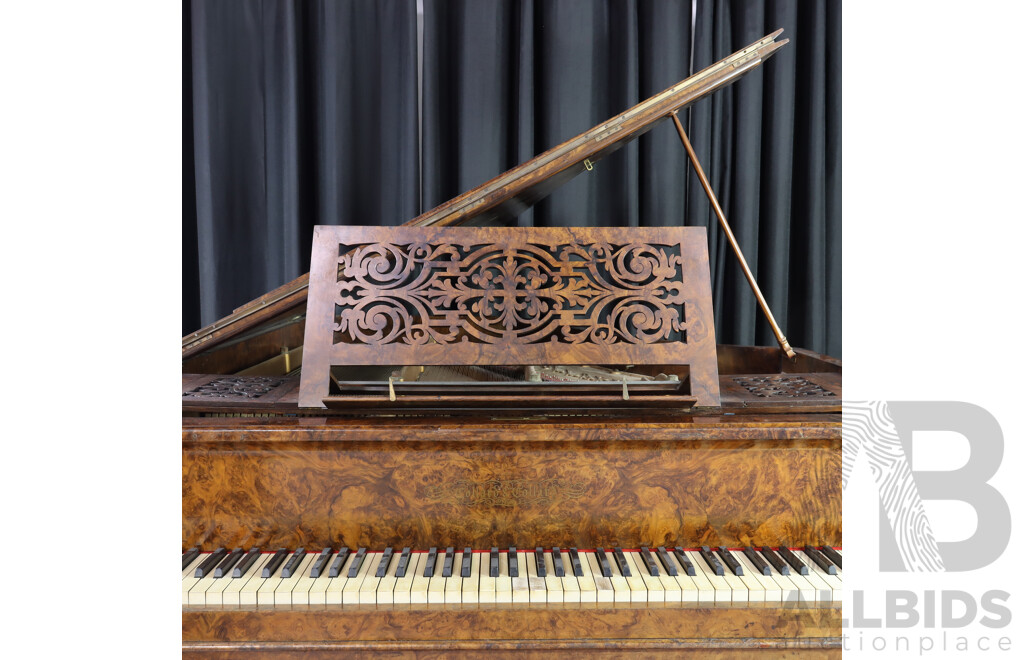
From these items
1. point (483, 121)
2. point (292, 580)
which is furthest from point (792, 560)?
point (483, 121)

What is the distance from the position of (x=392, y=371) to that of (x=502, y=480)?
0.83 m

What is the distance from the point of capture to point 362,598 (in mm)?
1322

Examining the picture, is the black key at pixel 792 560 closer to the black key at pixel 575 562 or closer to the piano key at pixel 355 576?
the black key at pixel 575 562

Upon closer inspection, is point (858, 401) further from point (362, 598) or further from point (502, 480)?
point (362, 598)

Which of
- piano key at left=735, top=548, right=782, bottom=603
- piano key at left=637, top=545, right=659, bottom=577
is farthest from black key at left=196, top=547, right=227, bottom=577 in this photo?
piano key at left=735, top=548, right=782, bottom=603

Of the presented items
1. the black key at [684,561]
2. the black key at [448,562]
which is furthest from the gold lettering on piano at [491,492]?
the black key at [684,561]

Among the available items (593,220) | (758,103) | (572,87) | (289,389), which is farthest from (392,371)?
(758,103)

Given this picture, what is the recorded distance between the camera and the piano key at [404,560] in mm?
1375

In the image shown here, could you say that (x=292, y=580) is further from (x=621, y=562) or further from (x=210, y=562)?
(x=621, y=562)

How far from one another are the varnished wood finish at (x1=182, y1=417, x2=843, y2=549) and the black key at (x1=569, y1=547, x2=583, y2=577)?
3 centimetres

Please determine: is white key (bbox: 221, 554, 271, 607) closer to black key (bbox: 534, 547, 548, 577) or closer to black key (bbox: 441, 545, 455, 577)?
black key (bbox: 441, 545, 455, 577)

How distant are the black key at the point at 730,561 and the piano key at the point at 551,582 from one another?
381 mm

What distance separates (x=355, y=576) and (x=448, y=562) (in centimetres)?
20

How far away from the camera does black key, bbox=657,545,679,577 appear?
1390mm
